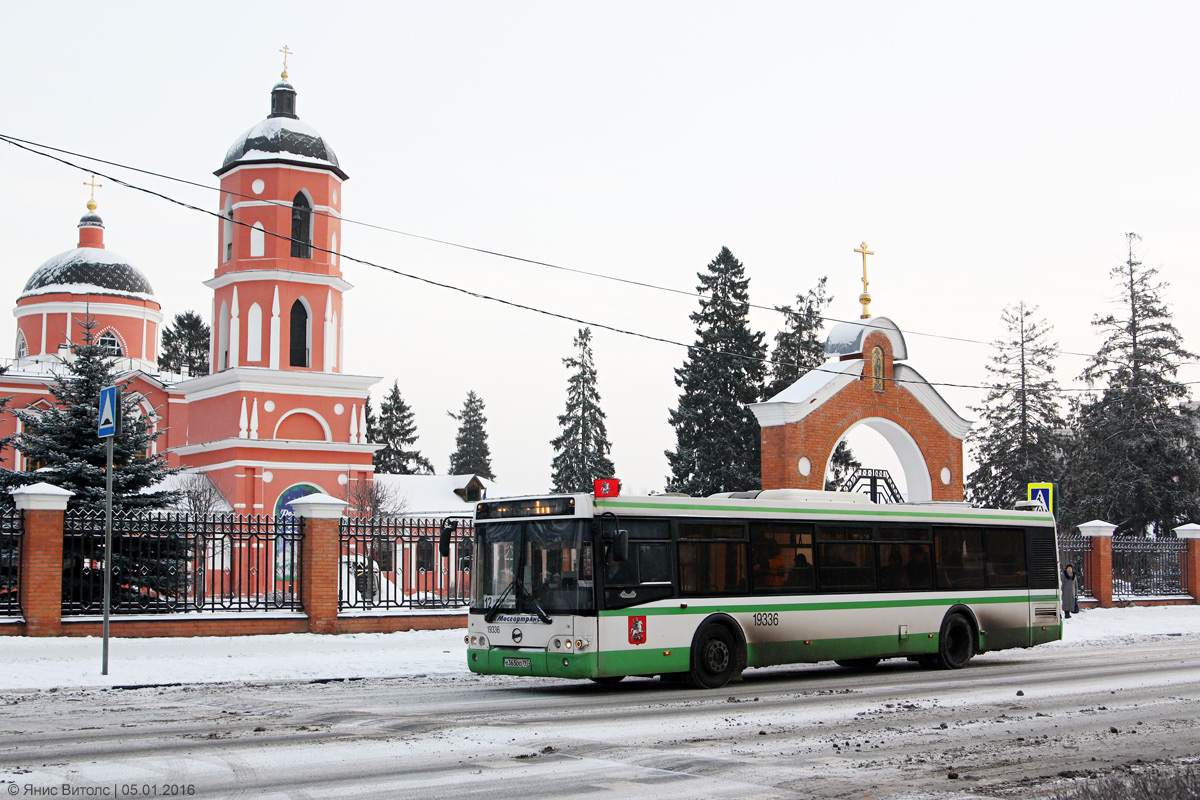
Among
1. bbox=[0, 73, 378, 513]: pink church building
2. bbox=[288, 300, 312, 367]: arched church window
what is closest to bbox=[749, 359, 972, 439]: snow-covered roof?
bbox=[0, 73, 378, 513]: pink church building

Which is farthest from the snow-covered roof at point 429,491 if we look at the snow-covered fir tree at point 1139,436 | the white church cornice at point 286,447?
the snow-covered fir tree at point 1139,436

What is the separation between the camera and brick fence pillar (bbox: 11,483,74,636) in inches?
773

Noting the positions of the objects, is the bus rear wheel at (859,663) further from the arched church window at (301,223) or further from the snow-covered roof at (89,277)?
the snow-covered roof at (89,277)

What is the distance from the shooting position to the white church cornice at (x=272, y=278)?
1955 inches

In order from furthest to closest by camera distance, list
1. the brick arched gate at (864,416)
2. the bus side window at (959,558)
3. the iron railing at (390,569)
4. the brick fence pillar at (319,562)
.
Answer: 1. the brick arched gate at (864,416)
2. the iron railing at (390,569)
3. the brick fence pillar at (319,562)
4. the bus side window at (959,558)

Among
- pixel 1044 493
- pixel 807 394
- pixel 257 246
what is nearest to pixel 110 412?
pixel 807 394

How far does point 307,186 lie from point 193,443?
12.1 meters

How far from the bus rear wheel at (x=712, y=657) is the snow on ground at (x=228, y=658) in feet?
14.3

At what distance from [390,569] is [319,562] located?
86.4 inches

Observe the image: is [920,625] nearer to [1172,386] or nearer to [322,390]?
[322,390]

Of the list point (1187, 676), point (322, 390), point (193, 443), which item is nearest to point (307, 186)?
point (322, 390)

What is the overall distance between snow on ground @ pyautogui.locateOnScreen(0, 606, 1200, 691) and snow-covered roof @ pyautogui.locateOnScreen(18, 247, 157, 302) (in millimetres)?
45245

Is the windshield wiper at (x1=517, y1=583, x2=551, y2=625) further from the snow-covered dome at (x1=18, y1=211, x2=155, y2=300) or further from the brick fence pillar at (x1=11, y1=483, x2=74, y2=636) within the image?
the snow-covered dome at (x1=18, y1=211, x2=155, y2=300)

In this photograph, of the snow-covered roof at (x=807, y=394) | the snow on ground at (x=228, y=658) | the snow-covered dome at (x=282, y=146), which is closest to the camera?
the snow on ground at (x=228, y=658)
